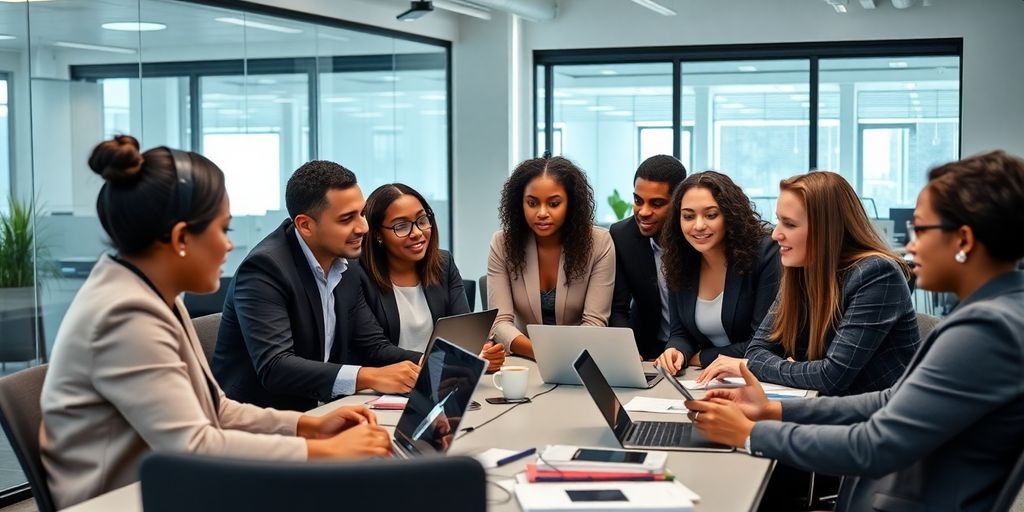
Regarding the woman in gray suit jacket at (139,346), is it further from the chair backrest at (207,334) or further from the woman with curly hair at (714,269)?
the woman with curly hair at (714,269)

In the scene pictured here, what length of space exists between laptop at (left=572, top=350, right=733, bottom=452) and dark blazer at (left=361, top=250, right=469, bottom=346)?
4.06 feet

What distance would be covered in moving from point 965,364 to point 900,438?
19 cm

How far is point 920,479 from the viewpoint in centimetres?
211

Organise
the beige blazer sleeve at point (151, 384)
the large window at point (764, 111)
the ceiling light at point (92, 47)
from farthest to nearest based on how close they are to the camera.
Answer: the large window at point (764, 111), the ceiling light at point (92, 47), the beige blazer sleeve at point (151, 384)

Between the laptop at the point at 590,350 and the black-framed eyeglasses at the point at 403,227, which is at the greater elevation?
the black-framed eyeglasses at the point at 403,227

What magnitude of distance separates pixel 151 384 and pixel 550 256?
2.41 meters

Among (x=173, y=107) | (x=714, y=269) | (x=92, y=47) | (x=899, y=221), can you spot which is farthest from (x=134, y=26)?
(x=899, y=221)

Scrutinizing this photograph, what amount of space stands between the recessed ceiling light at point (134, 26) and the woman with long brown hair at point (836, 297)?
11.0 feet

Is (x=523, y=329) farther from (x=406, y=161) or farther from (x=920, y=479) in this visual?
(x=406, y=161)

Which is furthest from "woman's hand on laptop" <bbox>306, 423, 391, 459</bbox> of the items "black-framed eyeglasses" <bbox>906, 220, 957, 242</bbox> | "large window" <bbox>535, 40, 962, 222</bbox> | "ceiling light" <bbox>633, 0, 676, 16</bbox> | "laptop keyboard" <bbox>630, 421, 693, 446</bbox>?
"large window" <bbox>535, 40, 962, 222</bbox>

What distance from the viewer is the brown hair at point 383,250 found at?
3711mm

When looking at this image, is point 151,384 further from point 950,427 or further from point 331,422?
point 950,427

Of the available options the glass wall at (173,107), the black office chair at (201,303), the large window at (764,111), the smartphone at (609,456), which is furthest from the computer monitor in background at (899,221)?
the smartphone at (609,456)

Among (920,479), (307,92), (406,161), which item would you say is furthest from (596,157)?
(920,479)
